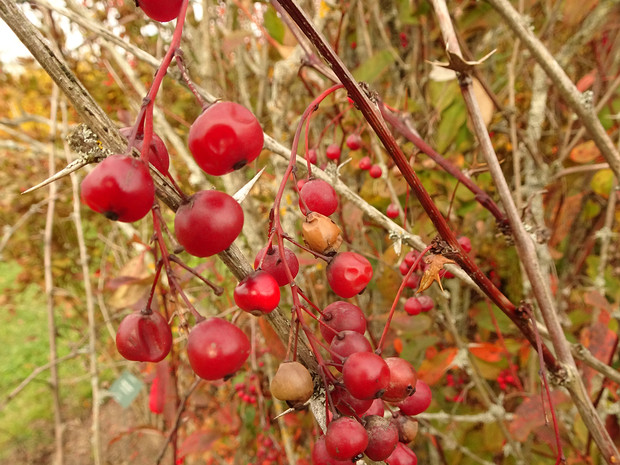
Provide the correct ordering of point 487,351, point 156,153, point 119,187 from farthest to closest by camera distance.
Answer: point 487,351
point 156,153
point 119,187

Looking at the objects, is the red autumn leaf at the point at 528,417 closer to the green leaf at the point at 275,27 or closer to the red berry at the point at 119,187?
the red berry at the point at 119,187

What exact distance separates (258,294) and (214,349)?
0.07 metres

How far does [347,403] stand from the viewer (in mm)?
473

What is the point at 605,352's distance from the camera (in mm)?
1088

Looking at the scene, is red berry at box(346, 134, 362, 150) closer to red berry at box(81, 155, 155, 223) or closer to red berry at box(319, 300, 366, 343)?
red berry at box(319, 300, 366, 343)

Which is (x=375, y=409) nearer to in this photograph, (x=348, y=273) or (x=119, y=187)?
(x=348, y=273)

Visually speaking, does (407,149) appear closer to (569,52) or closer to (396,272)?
(396,272)

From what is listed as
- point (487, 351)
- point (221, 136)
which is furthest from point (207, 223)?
point (487, 351)

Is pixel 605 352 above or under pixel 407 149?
under

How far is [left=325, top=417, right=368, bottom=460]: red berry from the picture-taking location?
414 mm

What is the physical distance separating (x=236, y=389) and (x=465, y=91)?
1610 mm

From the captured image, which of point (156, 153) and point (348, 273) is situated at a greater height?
point (156, 153)

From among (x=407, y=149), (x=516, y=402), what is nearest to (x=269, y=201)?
(x=407, y=149)

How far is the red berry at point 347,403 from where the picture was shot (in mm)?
463
